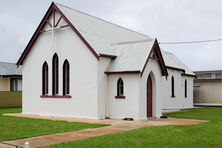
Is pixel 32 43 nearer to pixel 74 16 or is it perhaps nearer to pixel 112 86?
pixel 74 16

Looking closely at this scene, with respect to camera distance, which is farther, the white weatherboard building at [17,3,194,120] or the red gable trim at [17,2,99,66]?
the red gable trim at [17,2,99,66]

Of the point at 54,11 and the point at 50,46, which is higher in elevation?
the point at 54,11

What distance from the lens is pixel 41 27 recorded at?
2291cm

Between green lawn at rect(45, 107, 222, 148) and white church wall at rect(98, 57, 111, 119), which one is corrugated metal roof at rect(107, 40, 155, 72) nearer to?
white church wall at rect(98, 57, 111, 119)

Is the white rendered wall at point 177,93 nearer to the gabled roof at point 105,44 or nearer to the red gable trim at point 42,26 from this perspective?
the gabled roof at point 105,44

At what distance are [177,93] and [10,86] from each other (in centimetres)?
1842

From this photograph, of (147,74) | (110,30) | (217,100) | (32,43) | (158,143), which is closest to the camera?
(158,143)

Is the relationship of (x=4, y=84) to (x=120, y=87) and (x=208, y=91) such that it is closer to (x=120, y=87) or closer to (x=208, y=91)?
(x=120, y=87)

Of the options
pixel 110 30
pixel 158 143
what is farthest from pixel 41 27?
pixel 158 143

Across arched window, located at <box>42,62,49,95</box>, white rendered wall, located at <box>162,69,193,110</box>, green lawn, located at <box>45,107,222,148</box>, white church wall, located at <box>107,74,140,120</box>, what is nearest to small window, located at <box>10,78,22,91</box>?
arched window, located at <box>42,62,49,95</box>

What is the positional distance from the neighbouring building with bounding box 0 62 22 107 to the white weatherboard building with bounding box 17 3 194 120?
31.5 feet

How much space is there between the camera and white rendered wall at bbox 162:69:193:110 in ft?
90.5

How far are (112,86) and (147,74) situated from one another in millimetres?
2333

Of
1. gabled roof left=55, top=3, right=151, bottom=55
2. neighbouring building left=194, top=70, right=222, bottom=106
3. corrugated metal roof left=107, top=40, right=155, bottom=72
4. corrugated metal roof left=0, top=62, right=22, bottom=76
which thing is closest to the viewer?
corrugated metal roof left=107, top=40, right=155, bottom=72
